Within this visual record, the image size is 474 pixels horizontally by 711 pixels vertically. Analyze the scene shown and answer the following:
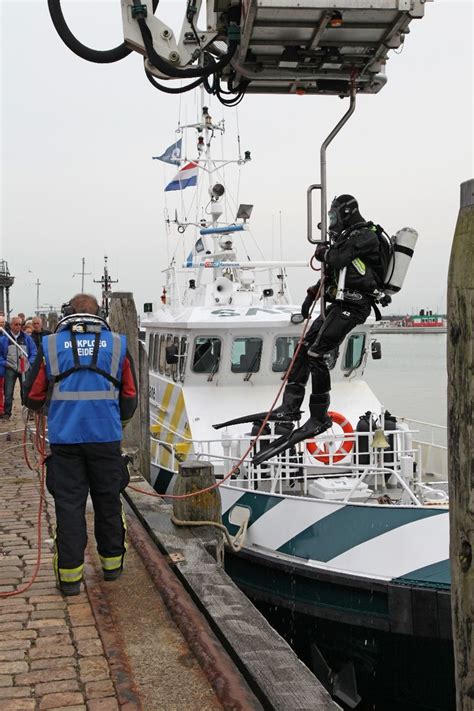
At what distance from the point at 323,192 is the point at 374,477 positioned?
4.10 meters

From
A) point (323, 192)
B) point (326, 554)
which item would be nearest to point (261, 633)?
point (323, 192)

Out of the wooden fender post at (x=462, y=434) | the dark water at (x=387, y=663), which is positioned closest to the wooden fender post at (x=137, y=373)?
the dark water at (x=387, y=663)

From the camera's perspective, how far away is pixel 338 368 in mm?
9961

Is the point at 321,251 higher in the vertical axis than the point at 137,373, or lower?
higher

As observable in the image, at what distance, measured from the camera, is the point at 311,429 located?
5301 mm

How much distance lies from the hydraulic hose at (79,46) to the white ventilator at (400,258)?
81.5 inches

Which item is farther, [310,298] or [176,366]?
[176,366]

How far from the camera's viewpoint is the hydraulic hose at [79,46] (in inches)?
160

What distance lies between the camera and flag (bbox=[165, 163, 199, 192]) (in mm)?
12914

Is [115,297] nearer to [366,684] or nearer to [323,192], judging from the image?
[323,192]

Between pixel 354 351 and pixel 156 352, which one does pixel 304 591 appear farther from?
pixel 156 352

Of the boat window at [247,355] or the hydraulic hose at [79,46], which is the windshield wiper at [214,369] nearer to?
the boat window at [247,355]

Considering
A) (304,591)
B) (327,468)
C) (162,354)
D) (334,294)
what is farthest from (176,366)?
(334,294)

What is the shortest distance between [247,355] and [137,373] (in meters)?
1.82
